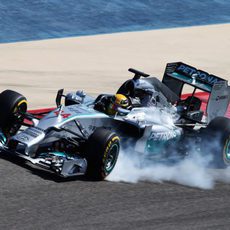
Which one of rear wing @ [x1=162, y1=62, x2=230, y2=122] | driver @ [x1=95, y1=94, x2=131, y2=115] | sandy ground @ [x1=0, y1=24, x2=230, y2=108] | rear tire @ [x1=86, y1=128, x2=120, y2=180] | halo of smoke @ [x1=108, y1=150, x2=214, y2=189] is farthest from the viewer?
sandy ground @ [x1=0, y1=24, x2=230, y2=108]

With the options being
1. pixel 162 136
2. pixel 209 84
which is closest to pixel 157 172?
pixel 162 136

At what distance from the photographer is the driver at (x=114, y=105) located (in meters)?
11.0

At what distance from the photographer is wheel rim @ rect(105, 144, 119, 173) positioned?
9897 mm

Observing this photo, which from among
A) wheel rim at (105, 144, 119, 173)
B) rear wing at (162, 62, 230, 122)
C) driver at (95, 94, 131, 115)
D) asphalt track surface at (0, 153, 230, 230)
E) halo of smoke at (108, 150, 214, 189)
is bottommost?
asphalt track surface at (0, 153, 230, 230)

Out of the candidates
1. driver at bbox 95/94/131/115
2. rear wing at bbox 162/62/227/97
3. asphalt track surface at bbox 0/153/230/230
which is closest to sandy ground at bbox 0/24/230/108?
rear wing at bbox 162/62/227/97

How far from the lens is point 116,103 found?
10984 millimetres

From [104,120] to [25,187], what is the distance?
6.43 ft

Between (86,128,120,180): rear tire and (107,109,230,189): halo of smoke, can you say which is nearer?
(86,128,120,180): rear tire

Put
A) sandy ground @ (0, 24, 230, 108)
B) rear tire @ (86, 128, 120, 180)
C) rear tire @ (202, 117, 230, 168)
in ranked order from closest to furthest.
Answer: rear tire @ (86, 128, 120, 180), rear tire @ (202, 117, 230, 168), sandy ground @ (0, 24, 230, 108)

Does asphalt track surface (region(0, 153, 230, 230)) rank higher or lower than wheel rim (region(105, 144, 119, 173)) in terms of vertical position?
lower

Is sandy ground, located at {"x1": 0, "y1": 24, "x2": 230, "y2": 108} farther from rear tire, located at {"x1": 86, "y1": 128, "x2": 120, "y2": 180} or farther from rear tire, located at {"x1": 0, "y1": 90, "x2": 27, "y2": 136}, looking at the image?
rear tire, located at {"x1": 86, "y1": 128, "x2": 120, "y2": 180}

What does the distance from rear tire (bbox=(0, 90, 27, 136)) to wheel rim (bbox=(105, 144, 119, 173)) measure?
1723mm

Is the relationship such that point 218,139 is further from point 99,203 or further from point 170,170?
point 99,203

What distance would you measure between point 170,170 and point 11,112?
2.55 metres
